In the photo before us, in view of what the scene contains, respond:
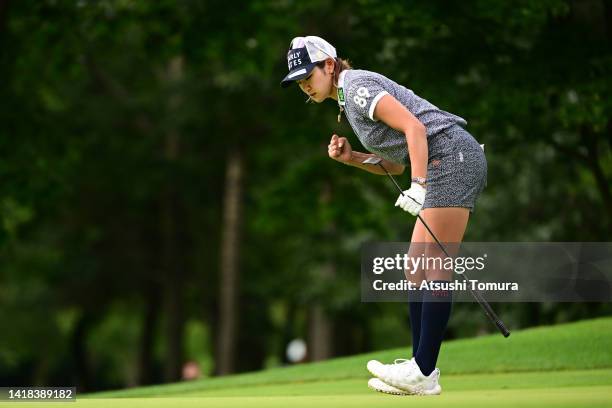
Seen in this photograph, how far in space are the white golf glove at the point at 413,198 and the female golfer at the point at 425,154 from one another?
0.14m

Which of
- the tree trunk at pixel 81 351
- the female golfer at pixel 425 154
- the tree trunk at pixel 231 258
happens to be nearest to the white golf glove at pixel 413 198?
the female golfer at pixel 425 154

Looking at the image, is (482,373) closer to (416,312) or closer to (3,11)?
(416,312)

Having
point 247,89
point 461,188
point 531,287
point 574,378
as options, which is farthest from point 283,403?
point 247,89

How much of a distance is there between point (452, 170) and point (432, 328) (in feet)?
2.82

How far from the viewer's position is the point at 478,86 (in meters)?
16.0

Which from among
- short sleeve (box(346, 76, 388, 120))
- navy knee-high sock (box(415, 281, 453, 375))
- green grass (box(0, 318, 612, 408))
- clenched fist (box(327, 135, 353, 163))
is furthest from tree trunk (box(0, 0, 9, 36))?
navy knee-high sock (box(415, 281, 453, 375))

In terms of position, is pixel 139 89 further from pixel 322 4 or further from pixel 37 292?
pixel 322 4

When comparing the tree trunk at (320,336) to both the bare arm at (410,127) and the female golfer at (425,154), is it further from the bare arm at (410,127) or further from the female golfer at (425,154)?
the bare arm at (410,127)

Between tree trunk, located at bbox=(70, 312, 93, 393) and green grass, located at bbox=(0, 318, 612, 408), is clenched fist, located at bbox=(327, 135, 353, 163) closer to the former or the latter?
green grass, located at bbox=(0, 318, 612, 408)

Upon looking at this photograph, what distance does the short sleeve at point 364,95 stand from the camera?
20.2ft

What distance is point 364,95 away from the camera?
6.18 m

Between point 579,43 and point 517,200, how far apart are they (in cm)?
880

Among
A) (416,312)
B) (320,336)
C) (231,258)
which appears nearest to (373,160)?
(416,312)

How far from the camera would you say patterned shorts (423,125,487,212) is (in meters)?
6.30
